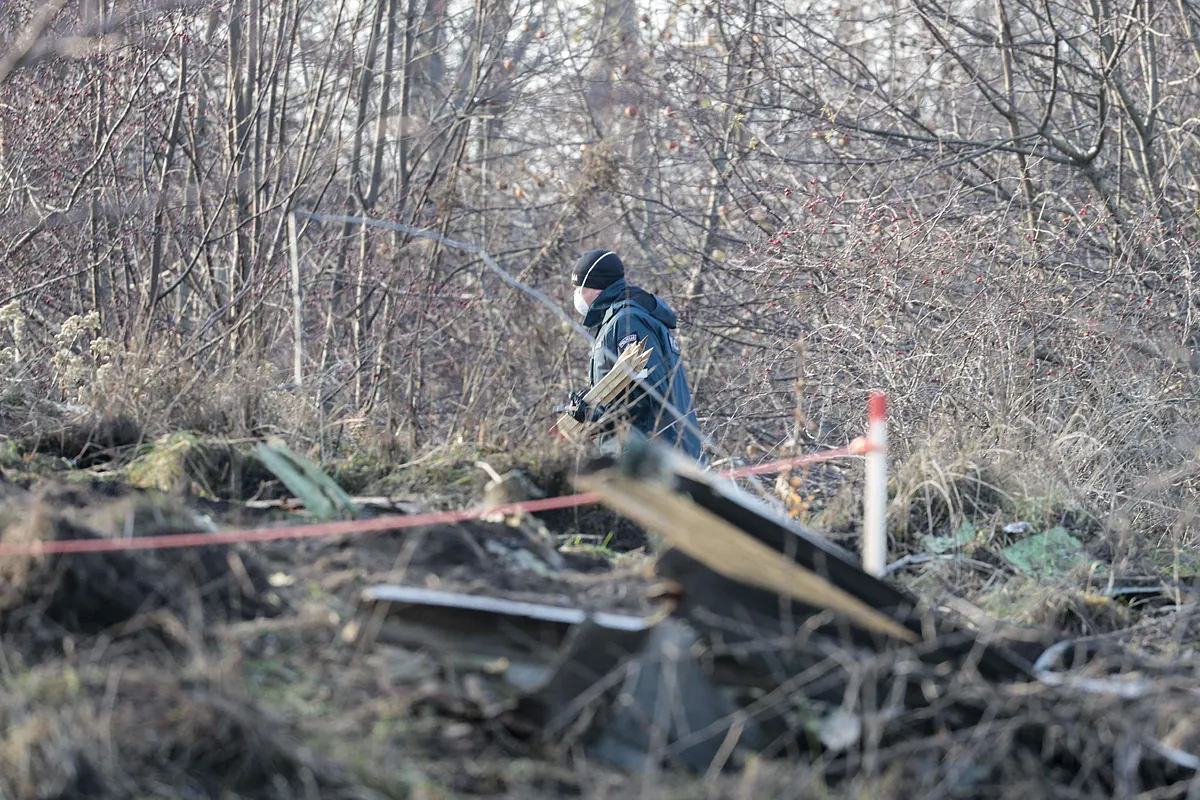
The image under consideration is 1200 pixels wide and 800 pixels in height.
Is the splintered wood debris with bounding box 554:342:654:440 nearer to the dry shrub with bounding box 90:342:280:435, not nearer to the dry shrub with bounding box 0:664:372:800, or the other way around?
the dry shrub with bounding box 90:342:280:435

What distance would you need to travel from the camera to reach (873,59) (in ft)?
41.5

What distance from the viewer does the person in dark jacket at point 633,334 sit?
725 cm

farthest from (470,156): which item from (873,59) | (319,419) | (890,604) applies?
(890,604)

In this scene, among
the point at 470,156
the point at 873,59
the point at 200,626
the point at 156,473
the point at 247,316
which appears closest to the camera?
the point at 200,626

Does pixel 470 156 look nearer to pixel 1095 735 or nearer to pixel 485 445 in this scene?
pixel 485 445

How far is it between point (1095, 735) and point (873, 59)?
1028cm

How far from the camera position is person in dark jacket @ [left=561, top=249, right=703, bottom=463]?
7254mm

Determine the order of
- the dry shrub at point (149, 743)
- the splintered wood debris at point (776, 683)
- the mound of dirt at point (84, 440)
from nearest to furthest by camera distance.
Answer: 1. the dry shrub at point (149, 743)
2. the splintered wood debris at point (776, 683)
3. the mound of dirt at point (84, 440)

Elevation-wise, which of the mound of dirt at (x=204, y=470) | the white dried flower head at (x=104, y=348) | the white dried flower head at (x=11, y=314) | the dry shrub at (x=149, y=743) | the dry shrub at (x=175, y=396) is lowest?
the dry shrub at (x=149, y=743)

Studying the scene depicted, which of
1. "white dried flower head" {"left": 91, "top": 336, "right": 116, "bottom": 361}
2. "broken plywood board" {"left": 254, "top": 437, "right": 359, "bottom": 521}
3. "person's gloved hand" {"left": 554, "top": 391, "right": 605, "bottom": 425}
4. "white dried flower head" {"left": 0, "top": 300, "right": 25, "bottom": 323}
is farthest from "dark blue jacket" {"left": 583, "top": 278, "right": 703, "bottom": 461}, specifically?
"white dried flower head" {"left": 0, "top": 300, "right": 25, "bottom": 323}

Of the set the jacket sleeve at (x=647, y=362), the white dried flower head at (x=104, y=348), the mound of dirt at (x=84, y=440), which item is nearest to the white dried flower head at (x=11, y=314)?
the white dried flower head at (x=104, y=348)

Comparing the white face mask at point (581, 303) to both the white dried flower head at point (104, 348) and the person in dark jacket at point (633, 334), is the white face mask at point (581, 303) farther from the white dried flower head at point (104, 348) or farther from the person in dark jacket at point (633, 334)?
the white dried flower head at point (104, 348)

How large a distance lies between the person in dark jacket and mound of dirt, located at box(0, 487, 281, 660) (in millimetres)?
3290

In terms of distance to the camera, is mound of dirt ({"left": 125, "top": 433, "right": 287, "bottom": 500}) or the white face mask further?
the white face mask
